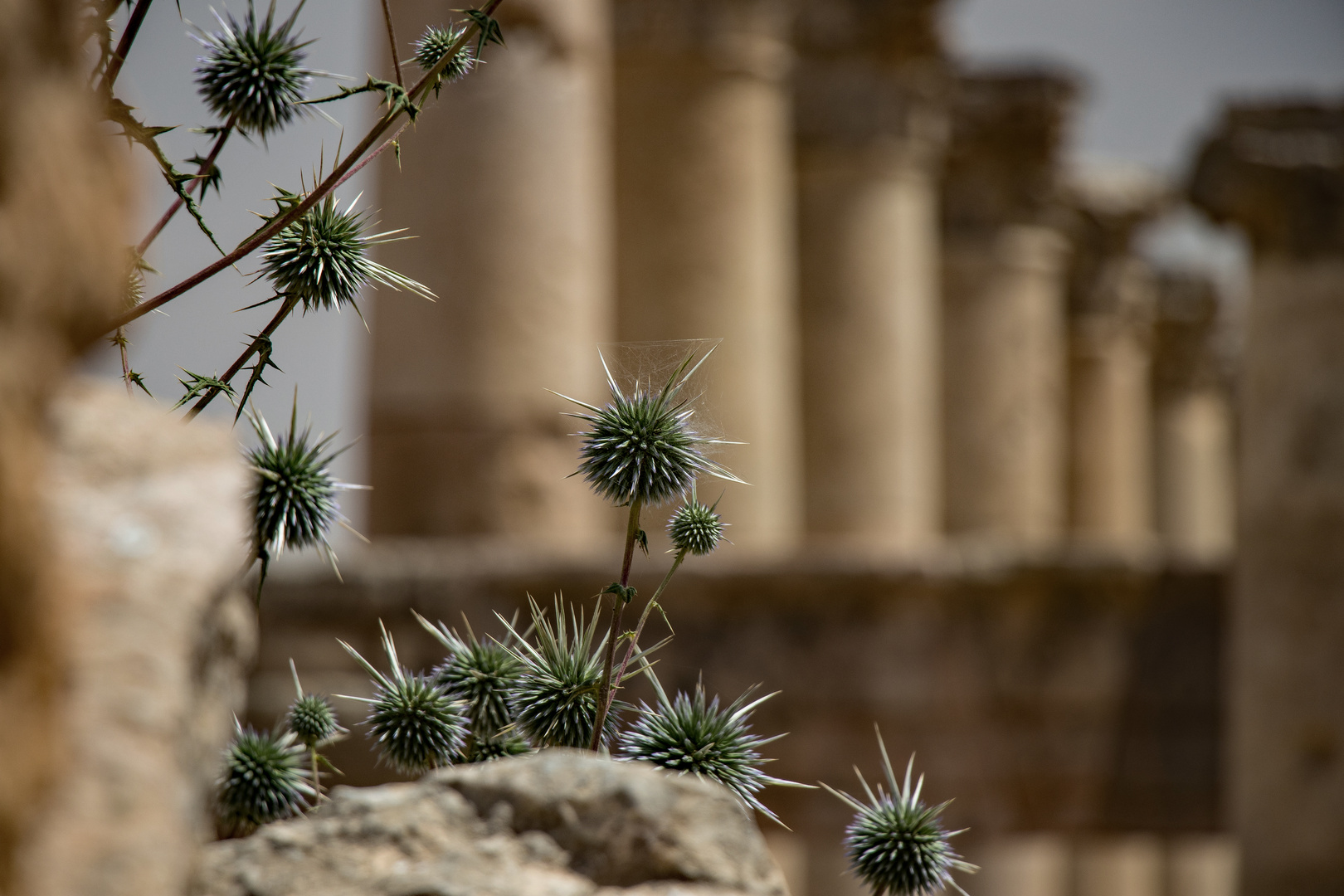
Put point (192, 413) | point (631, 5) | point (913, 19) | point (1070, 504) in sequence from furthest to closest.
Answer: point (1070, 504) < point (913, 19) < point (631, 5) < point (192, 413)

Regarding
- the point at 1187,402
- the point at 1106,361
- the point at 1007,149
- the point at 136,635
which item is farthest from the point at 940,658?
the point at 1187,402

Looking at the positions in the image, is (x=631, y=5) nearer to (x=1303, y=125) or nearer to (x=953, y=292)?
(x=1303, y=125)

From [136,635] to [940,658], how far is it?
993cm

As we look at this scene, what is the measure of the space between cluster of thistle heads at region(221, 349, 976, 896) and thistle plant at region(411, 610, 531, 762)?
0.11ft

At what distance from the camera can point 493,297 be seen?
33.9 feet

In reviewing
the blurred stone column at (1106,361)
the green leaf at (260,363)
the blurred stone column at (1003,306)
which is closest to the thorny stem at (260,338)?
the green leaf at (260,363)

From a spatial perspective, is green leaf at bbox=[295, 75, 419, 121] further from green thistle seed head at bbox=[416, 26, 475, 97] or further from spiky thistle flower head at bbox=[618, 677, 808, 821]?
spiky thistle flower head at bbox=[618, 677, 808, 821]

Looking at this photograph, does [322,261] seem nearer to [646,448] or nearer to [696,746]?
[646,448]

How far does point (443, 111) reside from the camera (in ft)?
33.7

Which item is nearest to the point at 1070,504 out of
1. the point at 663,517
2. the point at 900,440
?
the point at 900,440

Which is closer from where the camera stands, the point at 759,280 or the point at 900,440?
the point at 759,280

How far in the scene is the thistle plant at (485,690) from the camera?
259 cm

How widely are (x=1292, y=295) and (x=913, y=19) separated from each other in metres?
6.42

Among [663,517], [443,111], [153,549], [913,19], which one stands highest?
[913,19]
